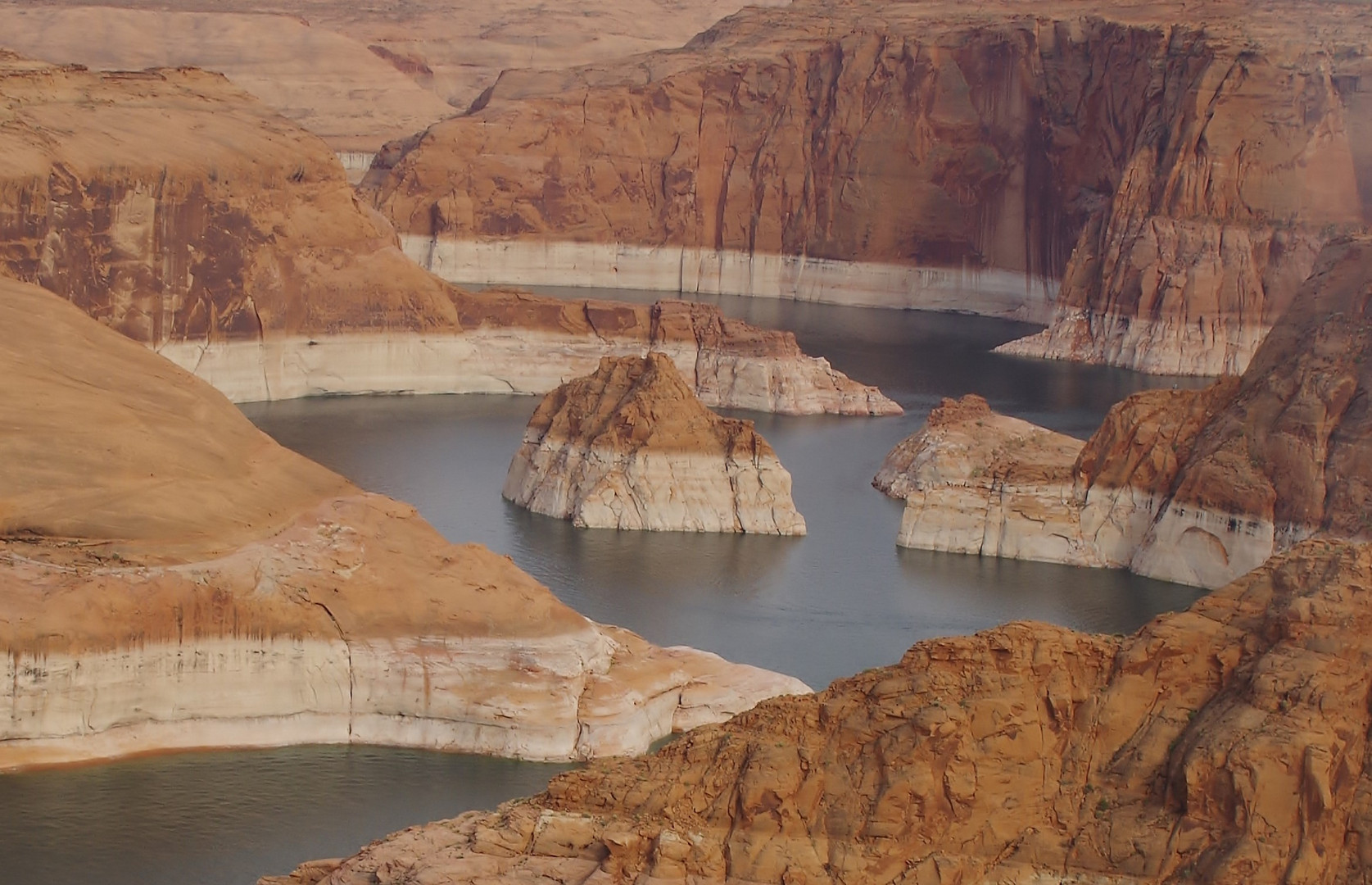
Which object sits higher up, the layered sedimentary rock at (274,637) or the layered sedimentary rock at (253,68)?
the layered sedimentary rock at (253,68)

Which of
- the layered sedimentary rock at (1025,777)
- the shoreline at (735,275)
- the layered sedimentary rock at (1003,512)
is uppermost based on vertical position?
the layered sedimentary rock at (1025,777)

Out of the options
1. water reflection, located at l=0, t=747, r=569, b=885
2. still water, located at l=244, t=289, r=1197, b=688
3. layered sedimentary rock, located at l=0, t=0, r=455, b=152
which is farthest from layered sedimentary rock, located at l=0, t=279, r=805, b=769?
layered sedimentary rock, located at l=0, t=0, r=455, b=152

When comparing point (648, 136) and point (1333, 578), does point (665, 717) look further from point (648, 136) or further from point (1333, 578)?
point (648, 136)

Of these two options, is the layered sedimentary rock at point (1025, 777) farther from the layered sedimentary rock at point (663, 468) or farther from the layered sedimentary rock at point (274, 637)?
the layered sedimentary rock at point (663, 468)

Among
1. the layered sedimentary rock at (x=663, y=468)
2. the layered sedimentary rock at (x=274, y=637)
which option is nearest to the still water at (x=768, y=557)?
the layered sedimentary rock at (x=663, y=468)

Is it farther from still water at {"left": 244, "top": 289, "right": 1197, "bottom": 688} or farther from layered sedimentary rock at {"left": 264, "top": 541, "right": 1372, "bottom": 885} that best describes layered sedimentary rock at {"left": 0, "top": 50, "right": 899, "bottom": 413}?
layered sedimentary rock at {"left": 264, "top": 541, "right": 1372, "bottom": 885}

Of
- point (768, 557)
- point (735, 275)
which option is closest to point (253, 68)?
point (735, 275)
